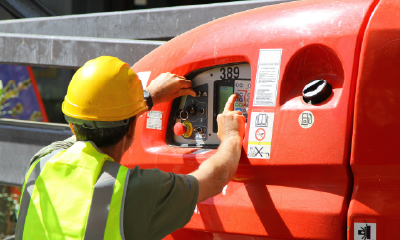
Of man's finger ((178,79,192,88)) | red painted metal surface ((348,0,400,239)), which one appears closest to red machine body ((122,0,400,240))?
red painted metal surface ((348,0,400,239))

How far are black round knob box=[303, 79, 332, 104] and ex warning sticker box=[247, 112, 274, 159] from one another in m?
0.16

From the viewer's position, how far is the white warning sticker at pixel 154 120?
2.14m

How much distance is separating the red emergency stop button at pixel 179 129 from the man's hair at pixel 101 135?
1.38 feet

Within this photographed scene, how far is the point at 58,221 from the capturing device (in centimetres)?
148

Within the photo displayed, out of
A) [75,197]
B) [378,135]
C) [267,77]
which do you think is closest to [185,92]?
[267,77]

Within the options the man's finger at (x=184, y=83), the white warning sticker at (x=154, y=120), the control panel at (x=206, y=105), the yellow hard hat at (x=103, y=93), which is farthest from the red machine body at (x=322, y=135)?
the yellow hard hat at (x=103, y=93)

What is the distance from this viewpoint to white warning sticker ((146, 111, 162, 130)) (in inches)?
84.2

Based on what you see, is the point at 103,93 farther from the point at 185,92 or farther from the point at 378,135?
the point at 378,135

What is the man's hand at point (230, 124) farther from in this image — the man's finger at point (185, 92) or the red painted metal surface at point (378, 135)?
the red painted metal surface at point (378, 135)

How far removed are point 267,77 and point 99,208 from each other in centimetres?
83

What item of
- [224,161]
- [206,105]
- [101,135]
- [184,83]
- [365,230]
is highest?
[184,83]

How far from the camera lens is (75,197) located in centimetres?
148

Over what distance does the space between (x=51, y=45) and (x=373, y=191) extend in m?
3.66

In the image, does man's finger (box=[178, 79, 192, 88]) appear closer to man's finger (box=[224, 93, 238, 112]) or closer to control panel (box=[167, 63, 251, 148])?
control panel (box=[167, 63, 251, 148])
